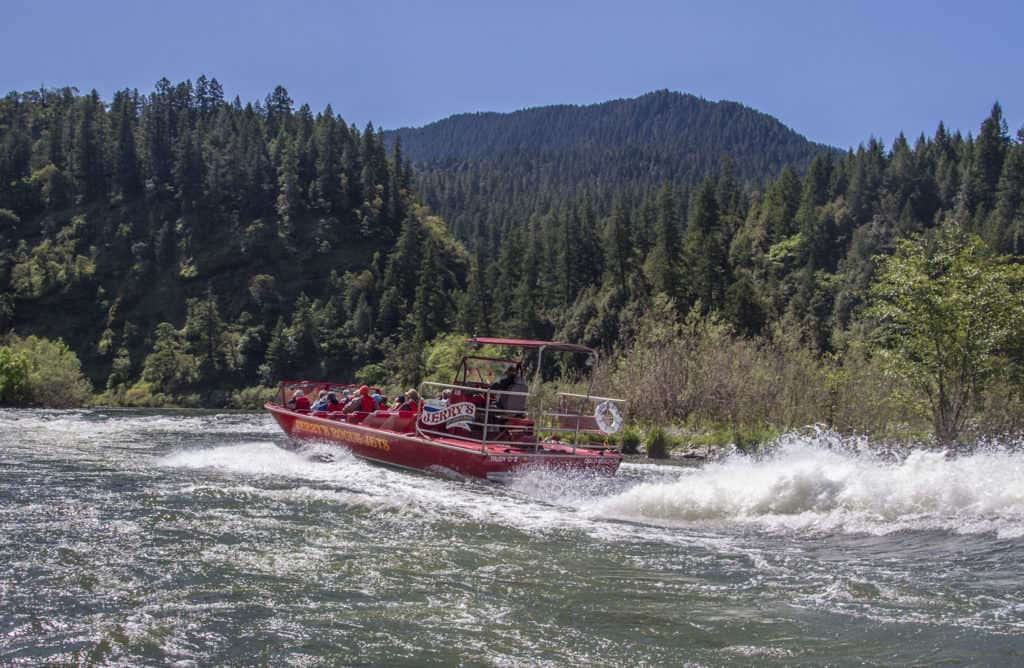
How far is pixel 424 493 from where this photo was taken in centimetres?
1650

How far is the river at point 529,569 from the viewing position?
7.51 metres

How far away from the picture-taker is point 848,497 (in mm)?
13523

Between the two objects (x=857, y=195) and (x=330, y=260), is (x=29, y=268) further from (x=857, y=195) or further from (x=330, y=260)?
(x=857, y=195)

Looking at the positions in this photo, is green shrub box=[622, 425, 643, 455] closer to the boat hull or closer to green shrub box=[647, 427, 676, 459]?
green shrub box=[647, 427, 676, 459]

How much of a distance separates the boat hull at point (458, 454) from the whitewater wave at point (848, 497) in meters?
2.95

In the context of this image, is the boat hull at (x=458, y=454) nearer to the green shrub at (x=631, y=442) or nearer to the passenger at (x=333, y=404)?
the passenger at (x=333, y=404)

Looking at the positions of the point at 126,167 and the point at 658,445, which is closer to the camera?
the point at 658,445

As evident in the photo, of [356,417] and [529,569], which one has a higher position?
[356,417]

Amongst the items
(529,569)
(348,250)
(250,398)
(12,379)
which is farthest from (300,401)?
(348,250)

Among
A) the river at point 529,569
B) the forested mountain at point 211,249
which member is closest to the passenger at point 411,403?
the river at point 529,569

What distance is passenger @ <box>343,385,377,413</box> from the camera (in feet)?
77.9

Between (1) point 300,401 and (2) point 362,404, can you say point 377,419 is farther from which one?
(1) point 300,401

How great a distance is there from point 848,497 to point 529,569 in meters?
6.02

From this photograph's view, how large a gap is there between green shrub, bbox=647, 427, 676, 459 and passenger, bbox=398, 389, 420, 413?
10.1 m
